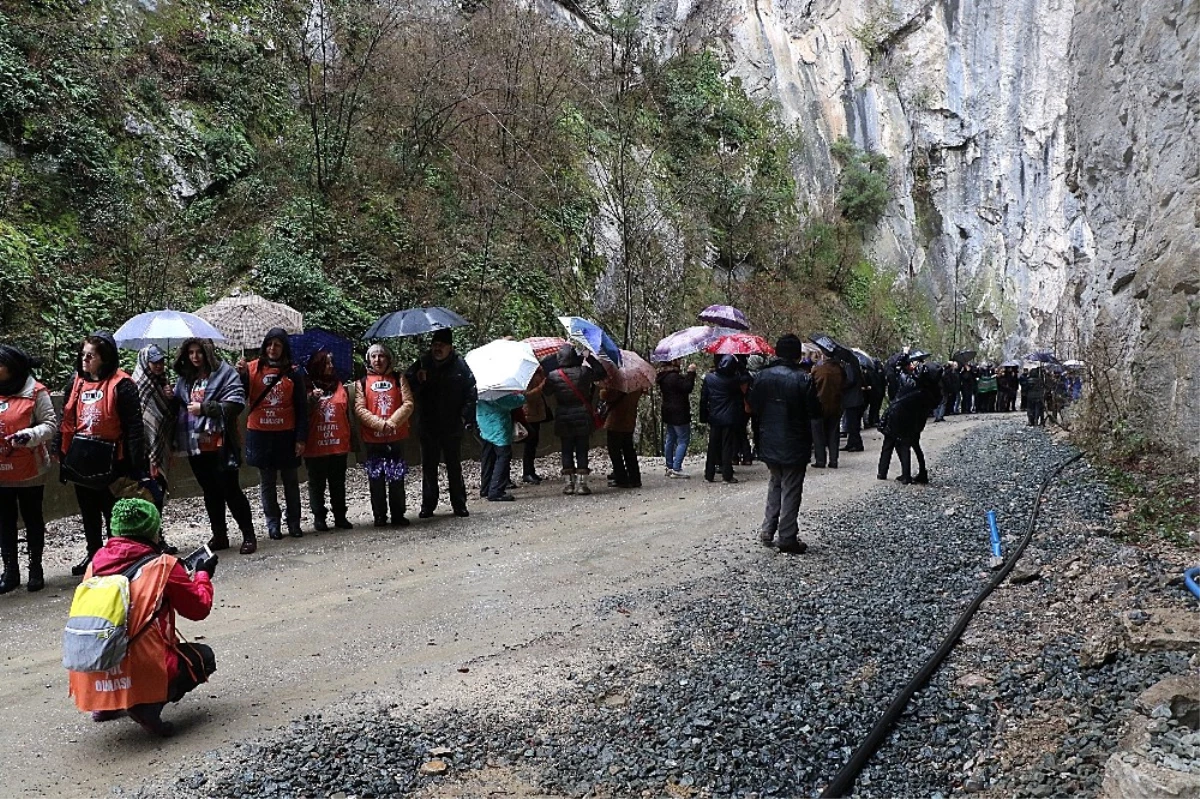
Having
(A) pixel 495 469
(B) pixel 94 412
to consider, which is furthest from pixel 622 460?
(B) pixel 94 412

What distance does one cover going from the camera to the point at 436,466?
10312 millimetres

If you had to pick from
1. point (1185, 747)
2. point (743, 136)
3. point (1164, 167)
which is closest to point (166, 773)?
point (1185, 747)

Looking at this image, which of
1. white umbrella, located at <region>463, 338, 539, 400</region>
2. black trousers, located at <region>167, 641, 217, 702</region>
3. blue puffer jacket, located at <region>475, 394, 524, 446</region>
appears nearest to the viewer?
black trousers, located at <region>167, 641, 217, 702</region>

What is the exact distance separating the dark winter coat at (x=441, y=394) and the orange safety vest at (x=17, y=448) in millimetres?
3709

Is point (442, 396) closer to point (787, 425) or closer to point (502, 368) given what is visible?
point (502, 368)

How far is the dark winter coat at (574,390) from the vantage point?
1179 cm

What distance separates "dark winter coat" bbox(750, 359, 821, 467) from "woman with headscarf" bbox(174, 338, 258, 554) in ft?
16.3

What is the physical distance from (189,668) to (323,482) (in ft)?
16.8

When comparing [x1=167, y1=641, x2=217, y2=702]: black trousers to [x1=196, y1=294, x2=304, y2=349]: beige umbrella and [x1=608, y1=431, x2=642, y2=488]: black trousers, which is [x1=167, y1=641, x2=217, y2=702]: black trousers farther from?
[x1=608, y1=431, x2=642, y2=488]: black trousers

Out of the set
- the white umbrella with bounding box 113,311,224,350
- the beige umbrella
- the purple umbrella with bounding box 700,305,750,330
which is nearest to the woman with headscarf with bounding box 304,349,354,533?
the white umbrella with bounding box 113,311,224,350

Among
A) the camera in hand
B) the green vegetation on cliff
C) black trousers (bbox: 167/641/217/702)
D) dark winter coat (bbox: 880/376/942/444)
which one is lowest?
black trousers (bbox: 167/641/217/702)

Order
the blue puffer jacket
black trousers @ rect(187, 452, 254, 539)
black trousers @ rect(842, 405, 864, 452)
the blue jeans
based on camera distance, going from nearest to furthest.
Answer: black trousers @ rect(187, 452, 254, 539), the blue puffer jacket, the blue jeans, black trousers @ rect(842, 405, 864, 452)

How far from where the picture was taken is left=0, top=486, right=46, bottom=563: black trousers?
713 cm

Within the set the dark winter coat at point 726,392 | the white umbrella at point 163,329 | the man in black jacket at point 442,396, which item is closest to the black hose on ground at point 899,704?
the dark winter coat at point 726,392
